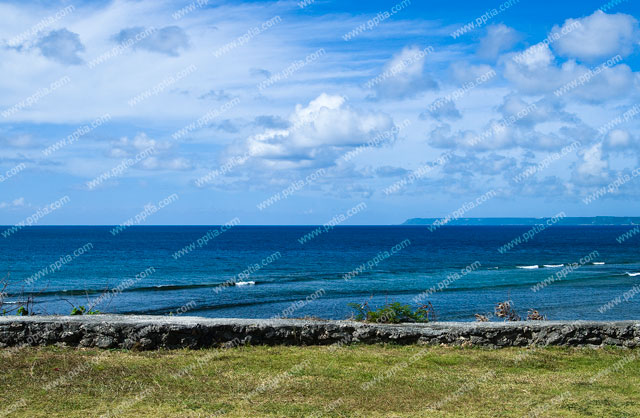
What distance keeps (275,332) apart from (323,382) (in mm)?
A: 1992

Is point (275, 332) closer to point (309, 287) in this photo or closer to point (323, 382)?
point (323, 382)

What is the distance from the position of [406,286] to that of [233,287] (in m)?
10.1

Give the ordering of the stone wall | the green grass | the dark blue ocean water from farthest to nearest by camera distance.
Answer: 1. the dark blue ocean water
2. the stone wall
3. the green grass

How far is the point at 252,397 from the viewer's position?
655 cm

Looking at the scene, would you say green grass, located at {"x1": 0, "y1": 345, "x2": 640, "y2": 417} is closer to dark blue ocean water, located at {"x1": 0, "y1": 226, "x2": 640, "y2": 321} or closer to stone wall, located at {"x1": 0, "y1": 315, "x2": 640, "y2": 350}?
stone wall, located at {"x1": 0, "y1": 315, "x2": 640, "y2": 350}

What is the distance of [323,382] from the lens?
23.5 ft

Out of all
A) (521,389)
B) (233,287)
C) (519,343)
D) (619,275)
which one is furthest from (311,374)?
(619,275)

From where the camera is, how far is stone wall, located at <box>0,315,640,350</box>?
8688 mm

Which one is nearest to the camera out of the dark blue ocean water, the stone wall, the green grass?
the green grass

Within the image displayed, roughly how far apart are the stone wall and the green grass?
9.9 inches

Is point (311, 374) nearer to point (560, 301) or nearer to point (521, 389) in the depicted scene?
point (521, 389)

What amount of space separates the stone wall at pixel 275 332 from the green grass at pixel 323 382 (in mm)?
252

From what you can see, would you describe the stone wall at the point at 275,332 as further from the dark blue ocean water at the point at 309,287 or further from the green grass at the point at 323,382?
the dark blue ocean water at the point at 309,287

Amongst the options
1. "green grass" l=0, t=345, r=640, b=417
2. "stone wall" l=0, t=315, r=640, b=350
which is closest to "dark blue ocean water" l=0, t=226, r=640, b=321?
"stone wall" l=0, t=315, r=640, b=350
